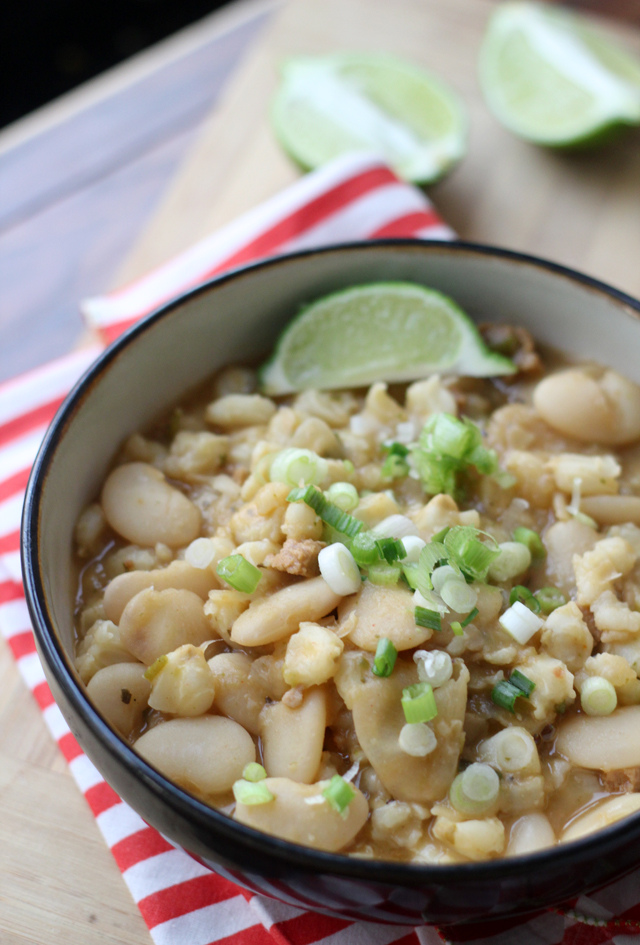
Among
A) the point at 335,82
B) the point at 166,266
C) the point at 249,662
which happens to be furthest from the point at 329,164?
the point at 249,662

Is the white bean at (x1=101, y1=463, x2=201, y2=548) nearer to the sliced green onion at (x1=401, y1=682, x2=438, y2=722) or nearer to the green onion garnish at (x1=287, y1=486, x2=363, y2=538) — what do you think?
the green onion garnish at (x1=287, y1=486, x2=363, y2=538)

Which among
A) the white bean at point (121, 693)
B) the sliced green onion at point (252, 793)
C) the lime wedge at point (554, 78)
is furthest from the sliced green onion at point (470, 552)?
the lime wedge at point (554, 78)

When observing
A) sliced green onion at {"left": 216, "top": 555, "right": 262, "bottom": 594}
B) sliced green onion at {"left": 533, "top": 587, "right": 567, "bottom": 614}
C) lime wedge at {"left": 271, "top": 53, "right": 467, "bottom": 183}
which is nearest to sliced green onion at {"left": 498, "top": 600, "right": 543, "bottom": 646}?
sliced green onion at {"left": 533, "top": 587, "right": 567, "bottom": 614}

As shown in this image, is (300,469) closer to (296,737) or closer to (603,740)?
(296,737)

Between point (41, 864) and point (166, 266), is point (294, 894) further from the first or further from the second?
point (166, 266)

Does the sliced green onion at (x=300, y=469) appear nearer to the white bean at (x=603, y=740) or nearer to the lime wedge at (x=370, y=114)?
the white bean at (x=603, y=740)

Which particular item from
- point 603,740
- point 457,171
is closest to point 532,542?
point 603,740
